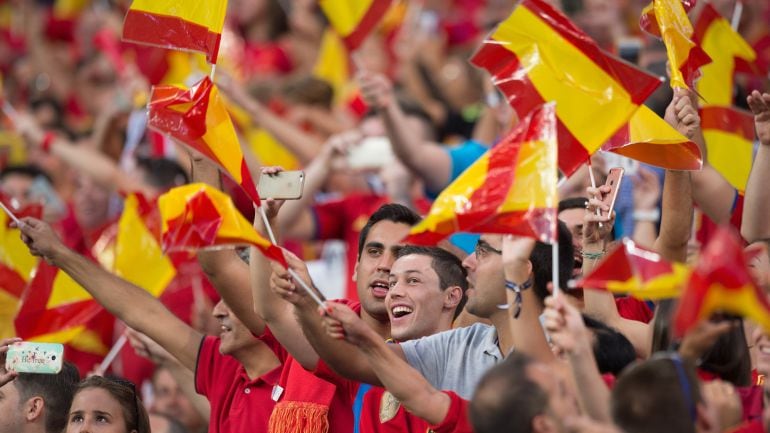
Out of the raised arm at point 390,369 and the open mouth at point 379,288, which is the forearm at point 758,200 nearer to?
the open mouth at point 379,288

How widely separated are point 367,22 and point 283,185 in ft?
9.01

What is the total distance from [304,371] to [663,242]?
1424 millimetres

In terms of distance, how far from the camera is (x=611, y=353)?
4.63 metres

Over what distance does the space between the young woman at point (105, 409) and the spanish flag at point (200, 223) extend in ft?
4.70

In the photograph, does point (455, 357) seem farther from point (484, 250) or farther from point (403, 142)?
point (403, 142)

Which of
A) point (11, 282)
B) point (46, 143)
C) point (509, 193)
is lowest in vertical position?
point (46, 143)

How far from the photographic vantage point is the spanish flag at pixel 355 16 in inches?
303

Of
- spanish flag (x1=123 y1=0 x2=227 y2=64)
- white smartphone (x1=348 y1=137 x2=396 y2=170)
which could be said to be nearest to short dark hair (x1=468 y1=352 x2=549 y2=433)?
spanish flag (x1=123 y1=0 x2=227 y2=64)

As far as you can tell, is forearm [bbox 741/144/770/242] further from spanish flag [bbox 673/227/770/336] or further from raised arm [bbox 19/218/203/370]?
raised arm [bbox 19/218/203/370]

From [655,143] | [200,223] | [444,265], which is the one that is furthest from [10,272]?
[655,143]

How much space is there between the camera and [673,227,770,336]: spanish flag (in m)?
3.76

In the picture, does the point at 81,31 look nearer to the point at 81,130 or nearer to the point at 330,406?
the point at 81,130

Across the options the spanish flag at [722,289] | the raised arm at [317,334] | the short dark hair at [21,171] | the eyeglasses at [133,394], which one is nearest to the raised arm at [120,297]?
the eyeglasses at [133,394]

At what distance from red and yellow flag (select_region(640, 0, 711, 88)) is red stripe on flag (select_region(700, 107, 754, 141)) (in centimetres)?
114
